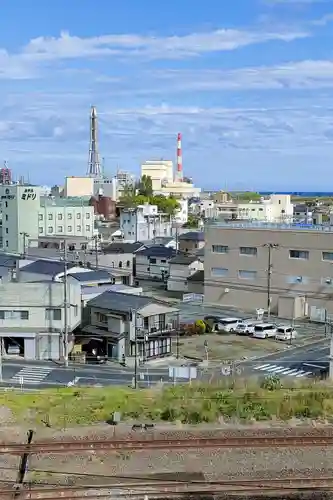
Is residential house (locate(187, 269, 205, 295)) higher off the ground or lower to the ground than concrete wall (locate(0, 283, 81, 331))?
lower

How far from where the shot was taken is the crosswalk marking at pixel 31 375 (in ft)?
40.5

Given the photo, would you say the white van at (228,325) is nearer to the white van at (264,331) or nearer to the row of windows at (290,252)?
the white van at (264,331)

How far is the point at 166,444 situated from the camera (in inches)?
299

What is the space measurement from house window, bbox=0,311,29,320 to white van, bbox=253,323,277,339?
5.75 metres

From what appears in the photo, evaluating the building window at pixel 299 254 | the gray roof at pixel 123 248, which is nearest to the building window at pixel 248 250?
A: the building window at pixel 299 254

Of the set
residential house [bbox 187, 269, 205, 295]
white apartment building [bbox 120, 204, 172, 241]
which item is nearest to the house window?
residential house [bbox 187, 269, 205, 295]

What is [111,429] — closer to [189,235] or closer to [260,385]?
[260,385]

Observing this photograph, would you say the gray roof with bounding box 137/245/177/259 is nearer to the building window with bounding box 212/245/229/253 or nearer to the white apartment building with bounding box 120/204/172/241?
the building window with bounding box 212/245/229/253

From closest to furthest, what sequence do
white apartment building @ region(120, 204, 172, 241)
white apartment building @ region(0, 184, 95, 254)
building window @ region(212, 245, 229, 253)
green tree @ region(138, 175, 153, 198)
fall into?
building window @ region(212, 245, 229, 253) < white apartment building @ region(0, 184, 95, 254) < white apartment building @ region(120, 204, 172, 241) < green tree @ region(138, 175, 153, 198)

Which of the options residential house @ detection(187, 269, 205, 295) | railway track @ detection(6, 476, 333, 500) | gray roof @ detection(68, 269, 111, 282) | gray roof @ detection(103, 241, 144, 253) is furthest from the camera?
gray roof @ detection(103, 241, 144, 253)

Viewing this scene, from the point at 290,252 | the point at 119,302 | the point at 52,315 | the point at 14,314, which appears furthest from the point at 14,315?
the point at 290,252

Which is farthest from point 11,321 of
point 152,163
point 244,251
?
point 152,163

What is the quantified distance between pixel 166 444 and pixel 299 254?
39.8 feet

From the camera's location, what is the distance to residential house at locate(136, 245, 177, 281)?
25422mm
